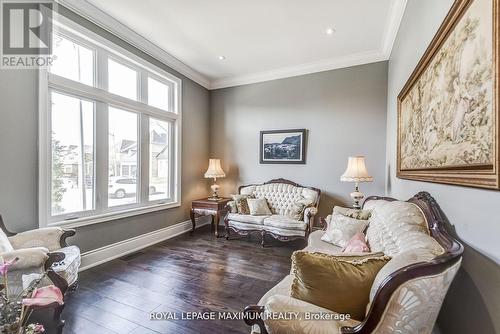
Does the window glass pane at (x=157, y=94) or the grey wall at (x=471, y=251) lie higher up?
the window glass pane at (x=157, y=94)

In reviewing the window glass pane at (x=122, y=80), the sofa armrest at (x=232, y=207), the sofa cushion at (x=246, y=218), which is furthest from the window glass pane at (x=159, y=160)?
the sofa cushion at (x=246, y=218)

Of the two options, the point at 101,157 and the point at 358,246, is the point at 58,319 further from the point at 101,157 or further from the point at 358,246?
the point at 358,246

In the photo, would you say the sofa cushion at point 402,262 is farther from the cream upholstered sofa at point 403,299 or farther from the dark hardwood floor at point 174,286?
the dark hardwood floor at point 174,286

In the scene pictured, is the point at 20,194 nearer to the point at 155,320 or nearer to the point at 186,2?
the point at 155,320

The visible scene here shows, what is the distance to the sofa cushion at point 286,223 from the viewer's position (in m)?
3.44

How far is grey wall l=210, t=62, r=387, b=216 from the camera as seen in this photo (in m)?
3.81

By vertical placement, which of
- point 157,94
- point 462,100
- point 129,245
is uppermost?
point 157,94

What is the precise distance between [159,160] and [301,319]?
364 centimetres

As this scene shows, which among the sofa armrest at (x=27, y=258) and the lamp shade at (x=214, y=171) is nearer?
the sofa armrest at (x=27, y=258)

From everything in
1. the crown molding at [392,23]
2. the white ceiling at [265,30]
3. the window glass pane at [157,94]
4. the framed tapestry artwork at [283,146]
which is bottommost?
the framed tapestry artwork at [283,146]

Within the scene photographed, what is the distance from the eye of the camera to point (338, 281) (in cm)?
104

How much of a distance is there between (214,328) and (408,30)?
133 inches

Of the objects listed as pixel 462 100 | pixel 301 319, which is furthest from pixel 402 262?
pixel 462 100

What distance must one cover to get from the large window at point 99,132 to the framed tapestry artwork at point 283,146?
1.91 metres
